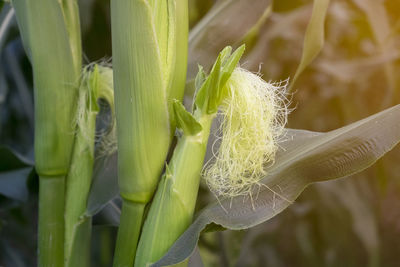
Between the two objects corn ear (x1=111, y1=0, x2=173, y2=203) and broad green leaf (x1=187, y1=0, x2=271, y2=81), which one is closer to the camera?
corn ear (x1=111, y1=0, x2=173, y2=203)

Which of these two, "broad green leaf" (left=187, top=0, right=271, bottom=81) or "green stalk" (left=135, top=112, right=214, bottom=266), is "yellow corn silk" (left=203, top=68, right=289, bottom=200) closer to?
"green stalk" (left=135, top=112, right=214, bottom=266)

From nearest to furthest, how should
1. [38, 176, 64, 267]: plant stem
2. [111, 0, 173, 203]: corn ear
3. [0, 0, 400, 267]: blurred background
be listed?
[111, 0, 173, 203]: corn ear → [38, 176, 64, 267]: plant stem → [0, 0, 400, 267]: blurred background

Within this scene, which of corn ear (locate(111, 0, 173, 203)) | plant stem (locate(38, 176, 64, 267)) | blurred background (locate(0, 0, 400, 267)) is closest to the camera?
corn ear (locate(111, 0, 173, 203))

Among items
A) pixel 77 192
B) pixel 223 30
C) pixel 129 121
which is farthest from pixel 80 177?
pixel 223 30

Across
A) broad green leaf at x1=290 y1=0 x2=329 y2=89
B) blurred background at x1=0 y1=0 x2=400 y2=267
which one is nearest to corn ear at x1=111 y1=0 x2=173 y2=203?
broad green leaf at x1=290 y1=0 x2=329 y2=89

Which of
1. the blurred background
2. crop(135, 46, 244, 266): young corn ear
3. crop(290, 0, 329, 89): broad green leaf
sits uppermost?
crop(290, 0, 329, 89): broad green leaf

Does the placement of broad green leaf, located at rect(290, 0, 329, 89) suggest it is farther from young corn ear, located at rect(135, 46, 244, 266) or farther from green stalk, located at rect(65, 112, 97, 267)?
green stalk, located at rect(65, 112, 97, 267)

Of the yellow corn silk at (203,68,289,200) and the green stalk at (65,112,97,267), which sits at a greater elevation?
the yellow corn silk at (203,68,289,200)

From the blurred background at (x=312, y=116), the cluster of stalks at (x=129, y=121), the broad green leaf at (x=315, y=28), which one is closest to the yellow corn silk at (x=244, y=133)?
the cluster of stalks at (x=129, y=121)

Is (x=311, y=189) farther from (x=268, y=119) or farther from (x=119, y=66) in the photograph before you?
(x=119, y=66)
